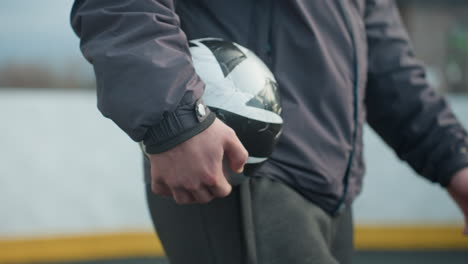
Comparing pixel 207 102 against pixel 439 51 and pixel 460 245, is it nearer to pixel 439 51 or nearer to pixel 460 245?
pixel 460 245

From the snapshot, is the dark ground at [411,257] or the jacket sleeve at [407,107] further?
the dark ground at [411,257]

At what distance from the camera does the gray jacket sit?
108cm

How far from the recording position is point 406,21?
4.04m

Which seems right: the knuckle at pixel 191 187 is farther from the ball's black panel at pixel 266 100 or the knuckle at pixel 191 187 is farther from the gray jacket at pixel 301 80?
the ball's black panel at pixel 266 100

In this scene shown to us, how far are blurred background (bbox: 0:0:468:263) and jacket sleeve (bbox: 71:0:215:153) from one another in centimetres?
239

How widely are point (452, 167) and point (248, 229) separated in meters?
0.64

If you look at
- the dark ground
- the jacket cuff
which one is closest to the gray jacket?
the jacket cuff

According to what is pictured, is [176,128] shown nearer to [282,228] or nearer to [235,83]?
[235,83]

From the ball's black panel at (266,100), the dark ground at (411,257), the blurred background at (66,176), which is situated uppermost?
the ball's black panel at (266,100)

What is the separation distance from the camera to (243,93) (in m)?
1.26

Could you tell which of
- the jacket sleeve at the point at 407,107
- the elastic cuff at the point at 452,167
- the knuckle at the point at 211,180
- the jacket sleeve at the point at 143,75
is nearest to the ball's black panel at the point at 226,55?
the jacket sleeve at the point at 143,75

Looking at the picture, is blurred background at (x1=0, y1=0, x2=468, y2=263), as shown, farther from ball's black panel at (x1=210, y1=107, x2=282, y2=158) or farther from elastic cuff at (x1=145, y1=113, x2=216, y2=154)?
elastic cuff at (x1=145, y1=113, x2=216, y2=154)

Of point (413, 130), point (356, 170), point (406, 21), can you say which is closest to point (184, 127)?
point (356, 170)

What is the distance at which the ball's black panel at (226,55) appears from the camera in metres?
1.26
